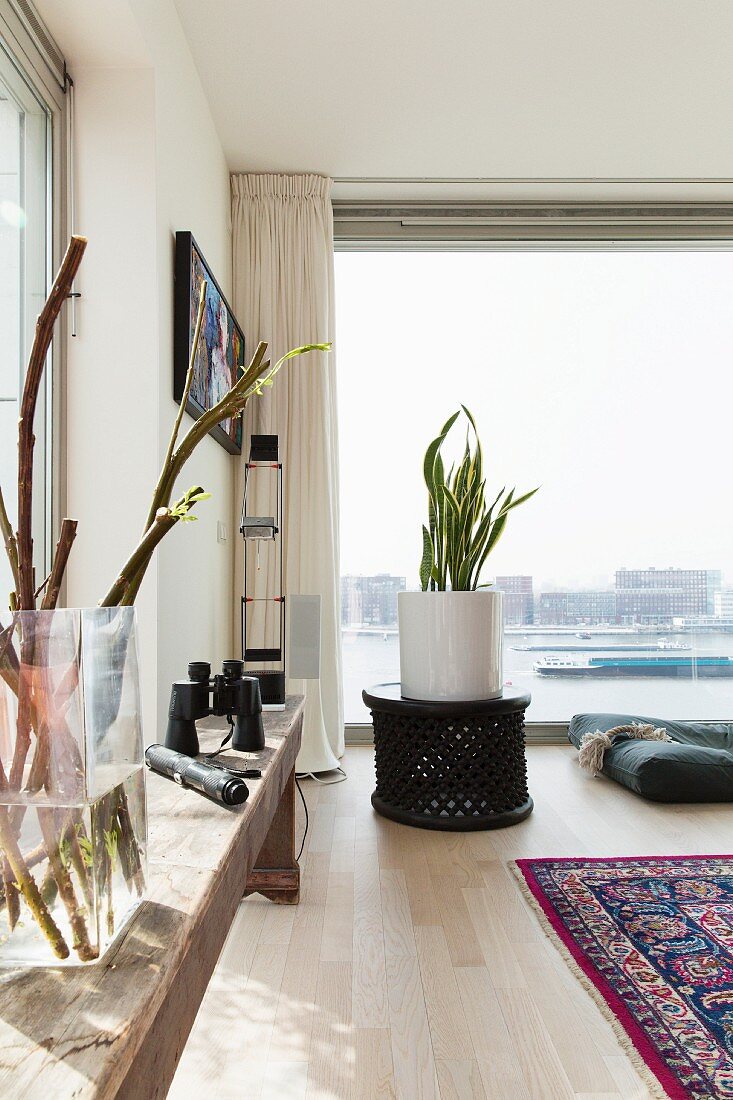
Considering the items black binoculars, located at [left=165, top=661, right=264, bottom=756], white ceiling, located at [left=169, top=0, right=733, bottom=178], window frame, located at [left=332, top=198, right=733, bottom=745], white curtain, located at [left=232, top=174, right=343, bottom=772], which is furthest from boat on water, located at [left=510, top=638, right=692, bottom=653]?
black binoculars, located at [left=165, top=661, right=264, bottom=756]

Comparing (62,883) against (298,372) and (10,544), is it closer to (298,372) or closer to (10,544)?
(10,544)

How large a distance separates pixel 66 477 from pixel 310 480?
1609mm

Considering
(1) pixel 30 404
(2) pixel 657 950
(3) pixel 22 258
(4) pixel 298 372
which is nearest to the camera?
(1) pixel 30 404

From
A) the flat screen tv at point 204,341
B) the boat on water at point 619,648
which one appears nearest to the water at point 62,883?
the flat screen tv at point 204,341

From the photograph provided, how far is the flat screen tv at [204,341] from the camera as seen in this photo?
8.29ft

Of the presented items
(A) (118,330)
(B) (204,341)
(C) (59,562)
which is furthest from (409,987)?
(B) (204,341)

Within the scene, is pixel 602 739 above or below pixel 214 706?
below

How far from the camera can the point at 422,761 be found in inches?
103

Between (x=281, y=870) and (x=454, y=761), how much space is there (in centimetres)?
73

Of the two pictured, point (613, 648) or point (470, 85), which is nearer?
point (470, 85)

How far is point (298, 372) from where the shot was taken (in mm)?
3787

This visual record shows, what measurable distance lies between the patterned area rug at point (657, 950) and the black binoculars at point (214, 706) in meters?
0.85

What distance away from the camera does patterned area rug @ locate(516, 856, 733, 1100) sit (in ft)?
4.42

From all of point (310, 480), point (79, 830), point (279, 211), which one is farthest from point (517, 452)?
point (79, 830)
